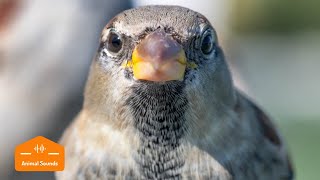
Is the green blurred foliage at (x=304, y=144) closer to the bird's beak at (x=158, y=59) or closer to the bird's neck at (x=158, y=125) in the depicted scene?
the bird's neck at (x=158, y=125)

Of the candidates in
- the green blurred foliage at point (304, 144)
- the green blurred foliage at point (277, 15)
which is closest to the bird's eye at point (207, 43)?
the green blurred foliage at point (304, 144)

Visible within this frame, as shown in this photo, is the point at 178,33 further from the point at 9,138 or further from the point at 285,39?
the point at 285,39

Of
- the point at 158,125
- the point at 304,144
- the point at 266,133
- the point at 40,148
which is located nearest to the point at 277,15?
the point at 304,144

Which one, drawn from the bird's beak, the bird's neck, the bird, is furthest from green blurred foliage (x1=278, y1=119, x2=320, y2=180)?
the bird's beak

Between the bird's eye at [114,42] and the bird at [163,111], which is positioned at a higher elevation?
the bird's eye at [114,42]

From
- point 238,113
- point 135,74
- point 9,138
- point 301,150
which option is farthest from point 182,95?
point 301,150

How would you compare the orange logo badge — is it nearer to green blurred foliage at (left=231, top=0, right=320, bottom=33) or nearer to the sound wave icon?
the sound wave icon

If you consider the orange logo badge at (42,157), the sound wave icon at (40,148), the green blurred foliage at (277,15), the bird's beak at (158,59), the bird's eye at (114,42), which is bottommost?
the orange logo badge at (42,157)
